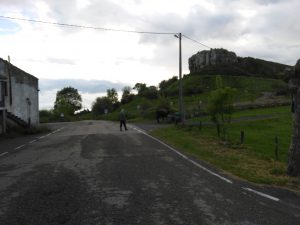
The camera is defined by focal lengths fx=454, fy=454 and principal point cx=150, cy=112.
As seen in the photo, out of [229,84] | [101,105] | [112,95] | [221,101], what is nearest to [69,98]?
[112,95]

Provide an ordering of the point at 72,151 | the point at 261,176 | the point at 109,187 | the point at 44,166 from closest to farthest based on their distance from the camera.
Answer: the point at 109,187, the point at 261,176, the point at 44,166, the point at 72,151

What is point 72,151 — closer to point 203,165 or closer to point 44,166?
point 44,166

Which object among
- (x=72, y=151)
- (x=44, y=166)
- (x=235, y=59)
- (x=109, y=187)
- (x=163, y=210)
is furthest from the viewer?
(x=235, y=59)

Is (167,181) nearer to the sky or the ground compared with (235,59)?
nearer to the ground

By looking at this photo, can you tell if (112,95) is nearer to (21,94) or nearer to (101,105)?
(101,105)

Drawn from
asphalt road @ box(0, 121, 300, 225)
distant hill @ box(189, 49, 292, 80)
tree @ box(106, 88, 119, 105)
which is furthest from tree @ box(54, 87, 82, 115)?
asphalt road @ box(0, 121, 300, 225)

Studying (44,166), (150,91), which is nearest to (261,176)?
(44,166)

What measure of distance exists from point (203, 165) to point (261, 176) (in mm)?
2176

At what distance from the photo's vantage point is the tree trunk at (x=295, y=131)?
470 inches

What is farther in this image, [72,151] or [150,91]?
[150,91]

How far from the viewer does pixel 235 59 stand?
12888 cm

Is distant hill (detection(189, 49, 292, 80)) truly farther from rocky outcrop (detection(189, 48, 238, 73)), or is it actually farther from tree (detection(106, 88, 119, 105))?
tree (detection(106, 88, 119, 105))

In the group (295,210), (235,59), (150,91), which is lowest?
(295,210)

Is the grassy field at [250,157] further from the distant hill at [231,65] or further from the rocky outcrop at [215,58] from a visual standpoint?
the rocky outcrop at [215,58]
